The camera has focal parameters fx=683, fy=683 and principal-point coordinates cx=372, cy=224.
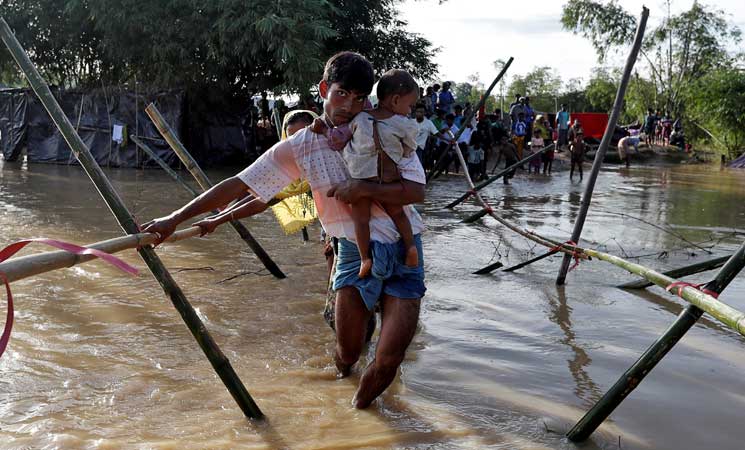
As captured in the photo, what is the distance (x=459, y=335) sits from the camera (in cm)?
429

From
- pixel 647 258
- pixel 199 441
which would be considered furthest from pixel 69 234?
pixel 647 258

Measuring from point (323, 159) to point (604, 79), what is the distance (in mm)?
31881

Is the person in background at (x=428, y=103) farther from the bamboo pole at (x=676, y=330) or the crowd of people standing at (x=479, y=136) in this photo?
the bamboo pole at (x=676, y=330)

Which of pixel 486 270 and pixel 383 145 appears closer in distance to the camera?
pixel 383 145

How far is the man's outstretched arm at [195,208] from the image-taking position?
258 centimetres

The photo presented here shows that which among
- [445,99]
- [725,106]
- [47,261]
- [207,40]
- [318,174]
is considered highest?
[207,40]

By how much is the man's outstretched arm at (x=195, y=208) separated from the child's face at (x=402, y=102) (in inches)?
27.7

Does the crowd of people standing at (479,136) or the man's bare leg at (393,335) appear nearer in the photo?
the man's bare leg at (393,335)

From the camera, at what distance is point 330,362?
3.77 m

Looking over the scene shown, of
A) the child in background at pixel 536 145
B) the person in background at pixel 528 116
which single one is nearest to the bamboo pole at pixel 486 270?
the child in background at pixel 536 145

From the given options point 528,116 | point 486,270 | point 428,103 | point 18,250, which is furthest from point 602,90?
point 18,250

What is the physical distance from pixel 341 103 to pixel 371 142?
0.75ft

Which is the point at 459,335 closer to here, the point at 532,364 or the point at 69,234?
the point at 532,364

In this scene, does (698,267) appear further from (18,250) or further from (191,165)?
(18,250)
